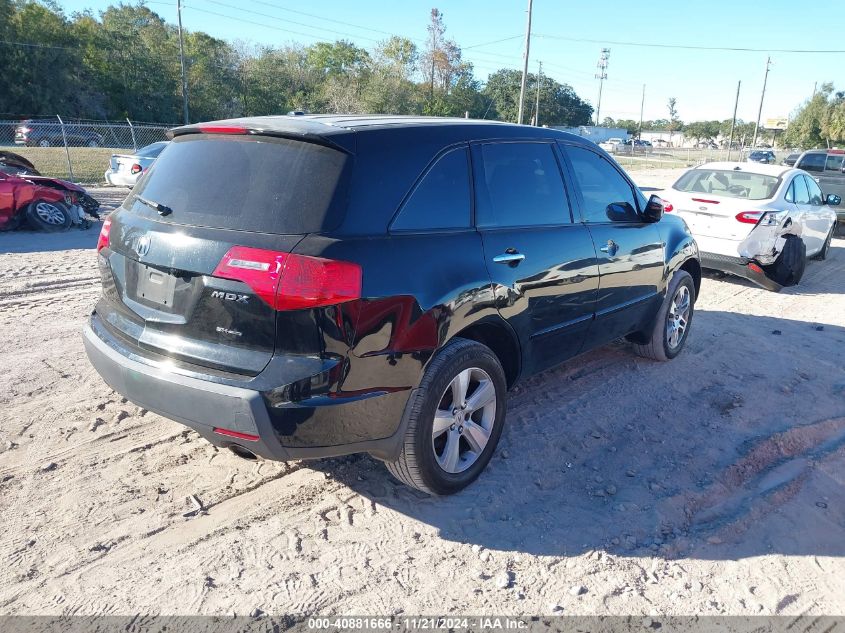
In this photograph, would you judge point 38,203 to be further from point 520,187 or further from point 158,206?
point 520,187

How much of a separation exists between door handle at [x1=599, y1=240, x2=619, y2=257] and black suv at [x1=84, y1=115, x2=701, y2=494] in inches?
23.4

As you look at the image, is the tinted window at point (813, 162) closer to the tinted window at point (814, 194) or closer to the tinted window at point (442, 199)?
the tinted window at point (814, 194)

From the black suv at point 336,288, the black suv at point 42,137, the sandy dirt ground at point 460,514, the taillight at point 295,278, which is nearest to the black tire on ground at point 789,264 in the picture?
the sandy dirt ground at point 460,514

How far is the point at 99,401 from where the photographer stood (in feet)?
14.3

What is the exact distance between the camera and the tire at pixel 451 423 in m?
3.13

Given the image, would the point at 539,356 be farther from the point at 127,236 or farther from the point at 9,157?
the point at 9,157

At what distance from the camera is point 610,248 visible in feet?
14.9

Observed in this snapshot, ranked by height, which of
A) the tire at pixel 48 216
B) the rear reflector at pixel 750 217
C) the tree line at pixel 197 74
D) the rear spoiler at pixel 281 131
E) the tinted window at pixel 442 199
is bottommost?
the tire at pixel 48 216

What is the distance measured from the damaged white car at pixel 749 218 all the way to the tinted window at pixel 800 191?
15 mm

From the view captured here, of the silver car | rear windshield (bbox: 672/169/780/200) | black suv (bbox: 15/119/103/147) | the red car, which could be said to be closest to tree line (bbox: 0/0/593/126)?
black suv (bbox: 15/119/103/147)

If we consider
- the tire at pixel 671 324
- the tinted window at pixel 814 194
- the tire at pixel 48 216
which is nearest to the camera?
the tire at pixel 671 324

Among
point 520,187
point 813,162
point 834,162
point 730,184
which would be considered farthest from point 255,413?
point 813,162

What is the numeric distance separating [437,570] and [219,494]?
49.1 inches

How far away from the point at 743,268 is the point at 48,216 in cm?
1108
